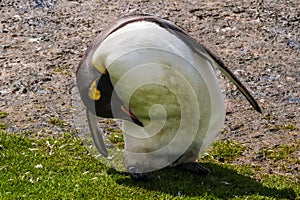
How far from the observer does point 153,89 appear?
589 cm

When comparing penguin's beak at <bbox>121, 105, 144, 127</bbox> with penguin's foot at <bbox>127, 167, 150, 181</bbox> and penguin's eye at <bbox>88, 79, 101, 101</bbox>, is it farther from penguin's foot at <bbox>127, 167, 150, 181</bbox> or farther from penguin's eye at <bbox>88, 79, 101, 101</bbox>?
penguin's foot at <bbox>127, 167, 150, 181</bbox>

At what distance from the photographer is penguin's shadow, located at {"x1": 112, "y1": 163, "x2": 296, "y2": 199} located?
19.9 ft

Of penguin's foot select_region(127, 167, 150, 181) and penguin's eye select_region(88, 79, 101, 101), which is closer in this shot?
penguin's eye select_region(88, 79, 101, 101)

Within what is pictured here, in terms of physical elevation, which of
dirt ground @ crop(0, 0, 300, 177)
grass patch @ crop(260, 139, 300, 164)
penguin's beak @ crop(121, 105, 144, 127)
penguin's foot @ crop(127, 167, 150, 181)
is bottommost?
dirt ground @ crop(0, 0, 300, 177)

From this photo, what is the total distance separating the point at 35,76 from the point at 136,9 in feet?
8.56

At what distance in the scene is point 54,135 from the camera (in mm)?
7590

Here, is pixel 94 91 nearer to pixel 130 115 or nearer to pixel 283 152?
pixel 130 115

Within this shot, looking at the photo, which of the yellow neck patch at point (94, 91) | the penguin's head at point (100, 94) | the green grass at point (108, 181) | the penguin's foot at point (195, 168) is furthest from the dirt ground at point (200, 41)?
the yellow neck patch at point (94, 91)

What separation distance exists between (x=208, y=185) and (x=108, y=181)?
2.85 ft

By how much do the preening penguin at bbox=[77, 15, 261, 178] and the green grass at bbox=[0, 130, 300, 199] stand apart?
0.21 meters

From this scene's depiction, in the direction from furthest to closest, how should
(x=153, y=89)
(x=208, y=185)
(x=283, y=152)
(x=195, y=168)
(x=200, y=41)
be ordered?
(x=200, y=41) → (x=283, y=152) → (x=195, y=168) → (x=208, y=185) → (x=153, y=89)

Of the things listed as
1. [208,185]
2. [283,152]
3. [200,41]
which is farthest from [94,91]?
[200,41]

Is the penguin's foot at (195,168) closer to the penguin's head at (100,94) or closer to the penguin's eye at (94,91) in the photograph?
the penguin's head at (100,94)

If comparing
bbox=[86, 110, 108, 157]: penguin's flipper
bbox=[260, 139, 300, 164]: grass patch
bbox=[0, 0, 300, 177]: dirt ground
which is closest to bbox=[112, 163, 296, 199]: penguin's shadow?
bbox=[86, 110, 108, 157]: penguin's flipper
